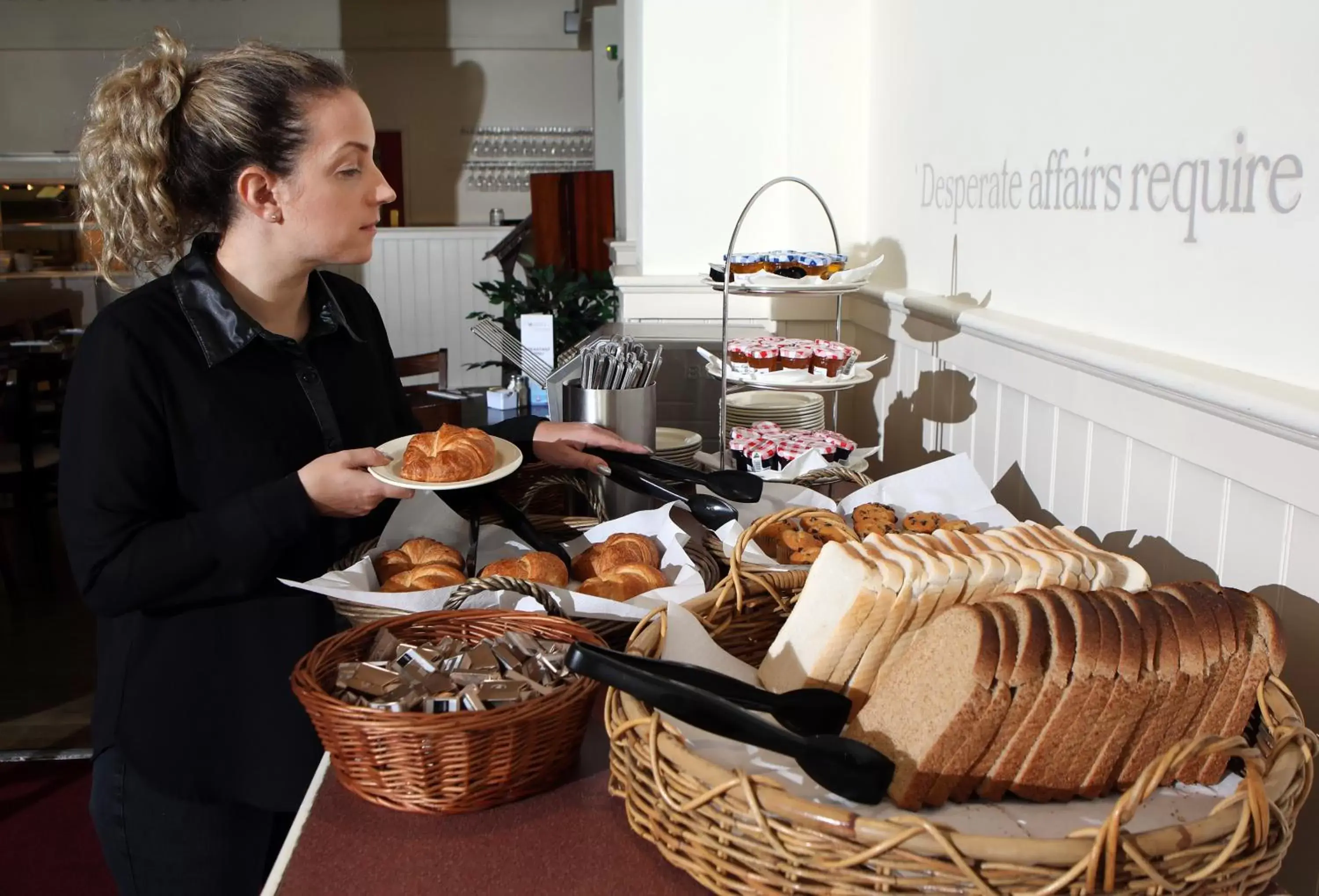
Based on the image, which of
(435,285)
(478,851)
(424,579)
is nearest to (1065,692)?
(478,851)

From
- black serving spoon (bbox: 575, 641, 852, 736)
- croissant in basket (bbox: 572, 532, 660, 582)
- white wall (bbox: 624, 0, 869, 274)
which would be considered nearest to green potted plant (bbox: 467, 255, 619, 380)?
white wall (bbox: 624, 0, 869, 274)

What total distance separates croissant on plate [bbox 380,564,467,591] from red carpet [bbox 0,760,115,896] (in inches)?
73.0

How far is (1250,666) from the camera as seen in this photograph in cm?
92

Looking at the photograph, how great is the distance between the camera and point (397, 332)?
9078 mm

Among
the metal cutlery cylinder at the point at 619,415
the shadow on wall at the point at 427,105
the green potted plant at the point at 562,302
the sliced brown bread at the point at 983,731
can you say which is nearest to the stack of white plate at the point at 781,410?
the metal cutlery cylinder at the point at 619,415

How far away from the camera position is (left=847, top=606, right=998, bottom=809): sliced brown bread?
87 centimetres

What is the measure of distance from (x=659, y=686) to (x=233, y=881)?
97 cm

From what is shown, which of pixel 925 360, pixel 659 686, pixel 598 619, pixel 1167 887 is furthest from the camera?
pixel 925 360

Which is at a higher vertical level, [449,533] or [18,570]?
[449,533]

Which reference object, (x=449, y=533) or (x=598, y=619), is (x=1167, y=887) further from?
(x=449, y=533)

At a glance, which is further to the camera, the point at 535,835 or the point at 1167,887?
the point at 535,835

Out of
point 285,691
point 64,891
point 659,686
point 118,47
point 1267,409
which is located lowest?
point 64,891

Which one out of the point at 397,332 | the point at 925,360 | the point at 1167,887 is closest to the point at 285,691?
the point at 1167,887

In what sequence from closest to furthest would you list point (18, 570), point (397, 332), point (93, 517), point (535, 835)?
1. point (535, 835)
2. point (93, 517)
3. point (18, 570)
4. point (397, 332)
